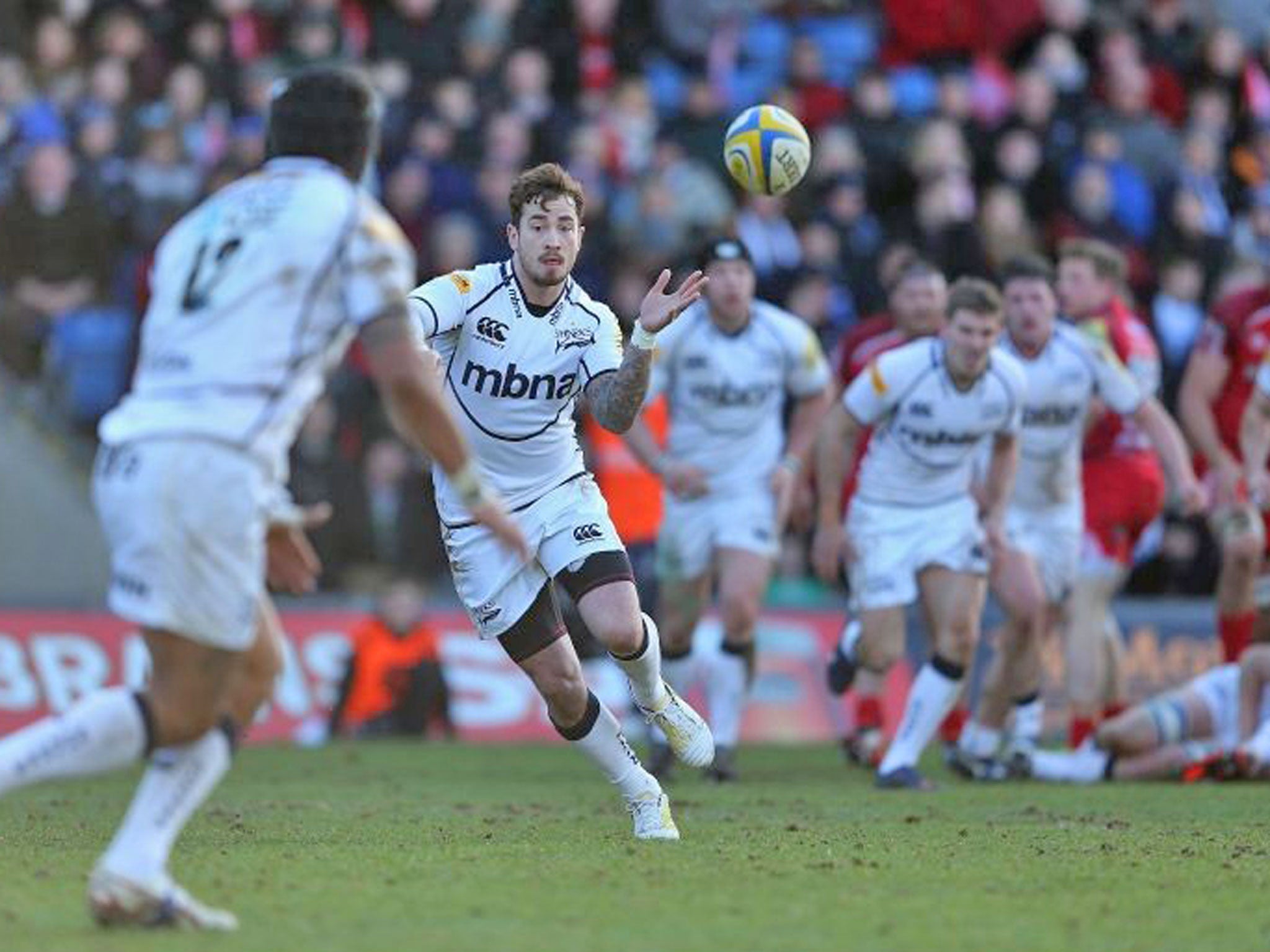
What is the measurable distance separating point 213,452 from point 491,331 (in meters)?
3.67

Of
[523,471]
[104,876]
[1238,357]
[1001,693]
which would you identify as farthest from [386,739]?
[104,876]

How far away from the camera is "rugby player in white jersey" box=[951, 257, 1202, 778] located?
15.1 m

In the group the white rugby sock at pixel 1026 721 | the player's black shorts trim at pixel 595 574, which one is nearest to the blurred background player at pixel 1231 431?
the white rugby sock at pixel 1026 721

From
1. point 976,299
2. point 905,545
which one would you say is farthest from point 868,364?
point 976,299

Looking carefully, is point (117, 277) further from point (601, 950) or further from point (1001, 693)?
point (601, 950)

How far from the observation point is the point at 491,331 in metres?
11.0

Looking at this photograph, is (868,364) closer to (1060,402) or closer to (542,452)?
(1060,402)

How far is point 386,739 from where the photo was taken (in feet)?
61.5

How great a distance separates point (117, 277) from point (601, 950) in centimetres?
1295

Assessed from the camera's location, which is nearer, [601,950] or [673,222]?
[601,950]

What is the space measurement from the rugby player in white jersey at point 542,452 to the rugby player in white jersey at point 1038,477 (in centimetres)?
452

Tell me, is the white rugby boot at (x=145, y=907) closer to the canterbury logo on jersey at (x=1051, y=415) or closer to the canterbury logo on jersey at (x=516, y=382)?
the canterbury logo on jersey at (x=516, y=382)

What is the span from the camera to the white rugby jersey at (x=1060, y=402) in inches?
606

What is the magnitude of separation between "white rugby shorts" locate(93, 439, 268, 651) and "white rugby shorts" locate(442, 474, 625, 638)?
3429 mm
